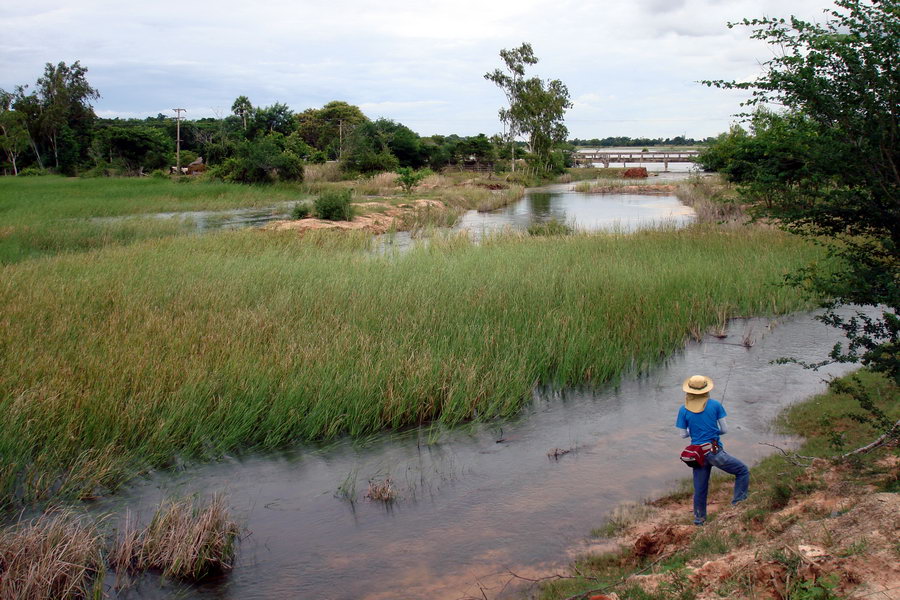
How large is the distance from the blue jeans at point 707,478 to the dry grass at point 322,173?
1602 inches

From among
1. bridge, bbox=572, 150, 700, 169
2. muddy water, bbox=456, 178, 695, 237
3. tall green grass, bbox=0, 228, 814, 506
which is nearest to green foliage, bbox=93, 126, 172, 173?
muddy water, bbox=456, 178, 695, 237

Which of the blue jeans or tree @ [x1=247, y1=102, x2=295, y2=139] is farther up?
tree @ [x1=247, y1=102, x2=295, y2=139]

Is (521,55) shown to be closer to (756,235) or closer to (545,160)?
(545,160)

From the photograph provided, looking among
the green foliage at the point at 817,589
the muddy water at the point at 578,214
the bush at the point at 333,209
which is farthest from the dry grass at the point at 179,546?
the bush at the point at 333,209

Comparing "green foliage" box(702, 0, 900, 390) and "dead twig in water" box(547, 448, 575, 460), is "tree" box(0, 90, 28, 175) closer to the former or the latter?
"dead twig in water" box(547, 448, 575, 460)

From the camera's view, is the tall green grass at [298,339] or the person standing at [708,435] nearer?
the person standing at [708,435]

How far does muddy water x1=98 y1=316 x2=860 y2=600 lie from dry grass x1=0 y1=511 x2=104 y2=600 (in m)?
0.36

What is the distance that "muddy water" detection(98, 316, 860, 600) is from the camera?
5.22m

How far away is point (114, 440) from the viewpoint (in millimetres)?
6656

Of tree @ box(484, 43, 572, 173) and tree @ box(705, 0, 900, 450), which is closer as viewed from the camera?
tree @ box(705, 0, 900, 450)

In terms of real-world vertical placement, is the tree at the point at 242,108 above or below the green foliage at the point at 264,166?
above

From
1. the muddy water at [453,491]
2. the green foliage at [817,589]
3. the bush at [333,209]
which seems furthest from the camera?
the bush at [333,209]

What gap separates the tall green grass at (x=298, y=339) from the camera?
7023 mm

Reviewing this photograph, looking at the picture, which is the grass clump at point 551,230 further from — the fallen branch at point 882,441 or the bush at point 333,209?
the fallen branch at point 882,441
